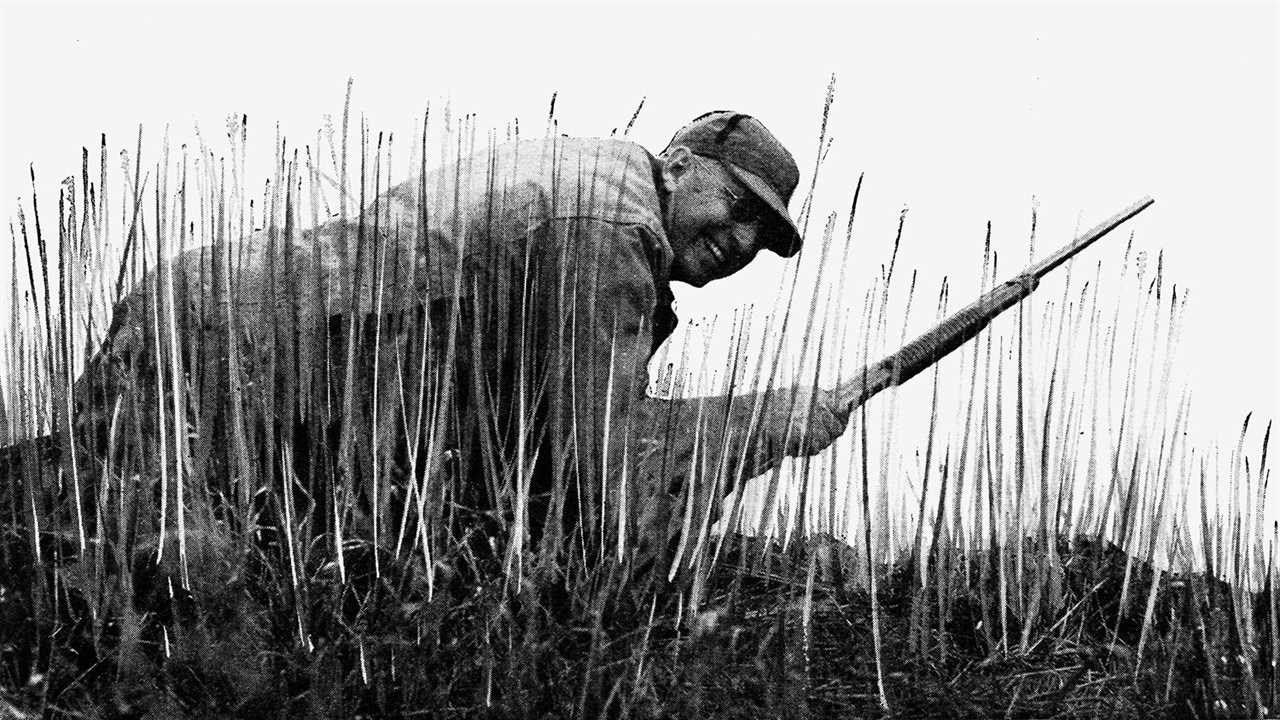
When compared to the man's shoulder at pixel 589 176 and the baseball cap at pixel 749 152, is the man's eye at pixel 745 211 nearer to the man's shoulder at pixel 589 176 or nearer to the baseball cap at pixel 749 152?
the baseball cap at pixel 749 152

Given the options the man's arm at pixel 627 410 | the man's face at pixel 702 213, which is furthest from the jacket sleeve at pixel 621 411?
the man's face at pixel 702 213

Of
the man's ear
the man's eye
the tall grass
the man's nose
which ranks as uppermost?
the man's ear

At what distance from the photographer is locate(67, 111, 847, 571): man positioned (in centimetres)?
204

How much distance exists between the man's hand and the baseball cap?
417 millimetres

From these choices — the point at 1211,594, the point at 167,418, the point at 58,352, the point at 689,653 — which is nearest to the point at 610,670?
the point at 689,653

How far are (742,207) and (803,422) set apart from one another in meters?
0.62

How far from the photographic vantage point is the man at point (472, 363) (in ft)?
6.70

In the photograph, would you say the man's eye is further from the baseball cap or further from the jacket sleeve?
the jacket sleeve

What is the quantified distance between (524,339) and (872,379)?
816 millimetres

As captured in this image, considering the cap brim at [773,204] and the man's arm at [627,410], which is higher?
the cap brim at [773,204]

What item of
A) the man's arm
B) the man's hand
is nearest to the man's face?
the man's hand

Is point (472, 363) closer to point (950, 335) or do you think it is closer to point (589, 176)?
point (589, 176)

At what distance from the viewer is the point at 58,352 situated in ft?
6.86

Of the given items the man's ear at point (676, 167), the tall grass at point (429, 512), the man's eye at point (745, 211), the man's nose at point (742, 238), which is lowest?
the tall grass at point (429, 512)
